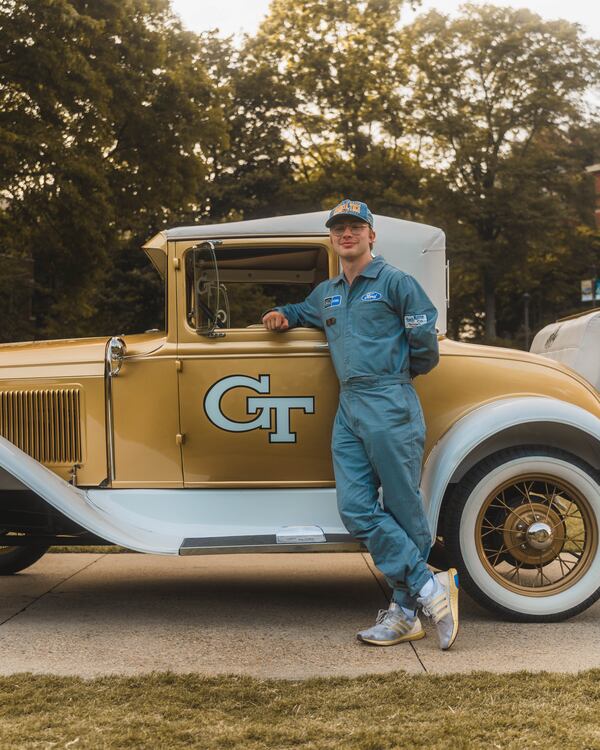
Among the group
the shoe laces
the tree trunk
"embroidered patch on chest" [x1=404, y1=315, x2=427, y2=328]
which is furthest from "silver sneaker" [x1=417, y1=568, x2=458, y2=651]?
the tree trunk

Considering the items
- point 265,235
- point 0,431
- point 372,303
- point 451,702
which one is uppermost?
point 265,235

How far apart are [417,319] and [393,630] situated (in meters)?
1.45

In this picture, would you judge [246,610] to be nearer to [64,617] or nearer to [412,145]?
[64,617]

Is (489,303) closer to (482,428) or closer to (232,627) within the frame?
(482,428)

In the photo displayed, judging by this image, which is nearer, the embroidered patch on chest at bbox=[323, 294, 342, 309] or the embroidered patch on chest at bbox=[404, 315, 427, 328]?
the embroidered patch on chest at bbox=[404, 315, 427, 328]

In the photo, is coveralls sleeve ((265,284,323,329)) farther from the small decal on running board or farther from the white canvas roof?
the small decal on running board

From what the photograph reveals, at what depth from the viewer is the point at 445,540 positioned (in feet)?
15.5

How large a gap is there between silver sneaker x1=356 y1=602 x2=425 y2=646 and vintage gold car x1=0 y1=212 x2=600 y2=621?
45 cm

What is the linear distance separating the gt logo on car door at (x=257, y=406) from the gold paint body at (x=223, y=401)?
0.03 m

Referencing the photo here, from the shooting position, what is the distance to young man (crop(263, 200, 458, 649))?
426cm

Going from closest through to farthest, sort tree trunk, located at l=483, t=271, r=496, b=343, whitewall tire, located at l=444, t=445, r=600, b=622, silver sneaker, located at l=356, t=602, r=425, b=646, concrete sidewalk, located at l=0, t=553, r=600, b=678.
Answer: concrete sidewalk, located at l=0, t=553, r=600, b=678
silver sneaker, located at l=356, t=602, r=425, b=646
whitewall tire, located at l=444, t=445, r=600, b=622
tree trunk, located at l=483, t=271, r=496, b=343

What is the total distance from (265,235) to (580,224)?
3308cm

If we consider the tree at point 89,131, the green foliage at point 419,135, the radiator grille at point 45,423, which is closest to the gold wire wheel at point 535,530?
the radiator grille at point 45,423

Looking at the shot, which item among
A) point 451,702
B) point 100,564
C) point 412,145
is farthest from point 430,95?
point 451,702
